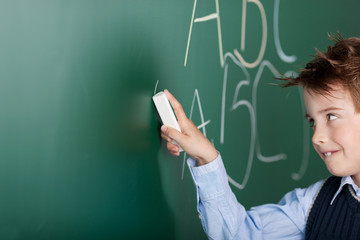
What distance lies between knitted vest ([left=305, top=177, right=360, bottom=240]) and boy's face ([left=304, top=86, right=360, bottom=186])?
10cm

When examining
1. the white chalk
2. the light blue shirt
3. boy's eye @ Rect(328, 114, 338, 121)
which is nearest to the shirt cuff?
the light blue shirt

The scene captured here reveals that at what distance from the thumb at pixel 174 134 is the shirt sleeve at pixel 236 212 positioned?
8 centimetres

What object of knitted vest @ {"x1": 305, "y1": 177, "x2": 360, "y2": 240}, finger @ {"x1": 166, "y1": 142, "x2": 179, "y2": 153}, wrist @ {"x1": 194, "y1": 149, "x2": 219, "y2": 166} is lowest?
knitted vest @ {"x1": 305, "y1": 177, "x2": 360, "y2": 240}

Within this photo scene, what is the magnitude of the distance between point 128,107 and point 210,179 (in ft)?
0.73

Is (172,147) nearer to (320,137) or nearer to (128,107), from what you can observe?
(128,107)

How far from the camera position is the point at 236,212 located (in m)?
0.82

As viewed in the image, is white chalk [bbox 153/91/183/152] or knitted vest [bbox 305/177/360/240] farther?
knitted vest [bbox 305/177/360/240]

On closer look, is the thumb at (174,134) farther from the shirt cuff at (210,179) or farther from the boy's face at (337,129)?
the boy's face at (337,129)

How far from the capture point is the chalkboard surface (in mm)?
556

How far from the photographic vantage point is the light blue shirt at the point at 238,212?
0.80m

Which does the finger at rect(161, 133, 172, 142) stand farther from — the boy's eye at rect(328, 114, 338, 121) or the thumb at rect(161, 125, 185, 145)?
the boy's eye at rect(328, 114, 338, 121)

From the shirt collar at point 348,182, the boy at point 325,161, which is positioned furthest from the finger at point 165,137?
the shirt collar at point 348,182

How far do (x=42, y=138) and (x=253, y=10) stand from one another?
67 centimetres

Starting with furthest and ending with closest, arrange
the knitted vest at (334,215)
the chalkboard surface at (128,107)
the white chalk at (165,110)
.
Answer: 1. the knitted vest at (334,215)
2. the white chalk at (165,110)
3. the chalkboard surface at (128,107)
